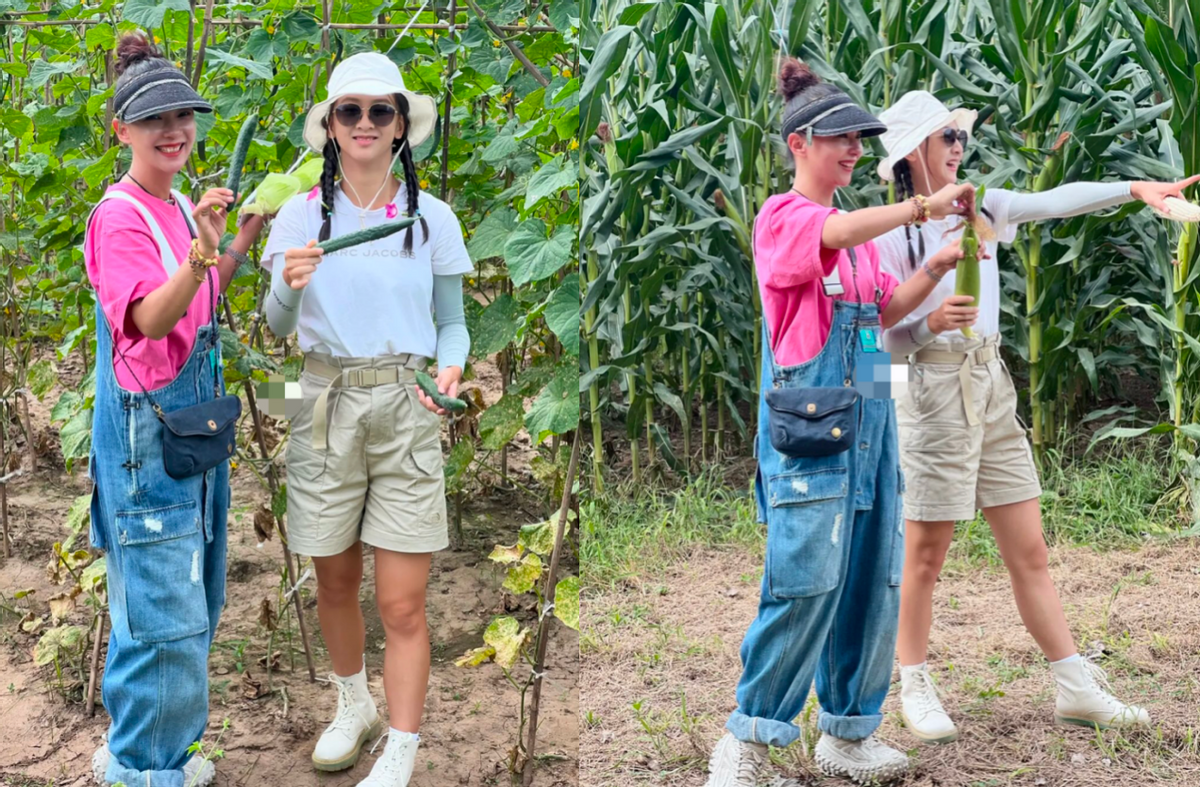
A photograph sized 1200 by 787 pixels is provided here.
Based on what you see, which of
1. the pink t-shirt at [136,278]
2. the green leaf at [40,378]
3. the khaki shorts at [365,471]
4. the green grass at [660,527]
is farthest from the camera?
the green leaf at [40,378]

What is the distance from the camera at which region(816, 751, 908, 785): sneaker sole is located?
2613 millimetres

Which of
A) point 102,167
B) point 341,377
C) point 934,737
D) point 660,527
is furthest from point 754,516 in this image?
point 102,167

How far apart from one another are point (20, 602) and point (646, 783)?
2.20 metres

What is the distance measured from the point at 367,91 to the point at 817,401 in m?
1.10

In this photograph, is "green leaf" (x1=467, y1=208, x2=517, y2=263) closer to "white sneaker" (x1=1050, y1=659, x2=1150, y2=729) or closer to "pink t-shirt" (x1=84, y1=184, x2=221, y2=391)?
"pink t-shirt" (x1=84, y1=184, x2=221, y2=391)

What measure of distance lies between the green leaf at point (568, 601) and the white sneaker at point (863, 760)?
62 centimetres

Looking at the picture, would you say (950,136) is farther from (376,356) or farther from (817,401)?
(376,356)

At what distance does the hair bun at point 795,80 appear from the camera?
2.36 metres

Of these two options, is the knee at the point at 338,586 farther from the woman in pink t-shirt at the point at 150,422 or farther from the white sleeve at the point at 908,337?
the white sleeve at the point at 908,337

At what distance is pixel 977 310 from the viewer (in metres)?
2.42

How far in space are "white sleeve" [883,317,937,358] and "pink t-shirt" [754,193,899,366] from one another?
0.13 meters

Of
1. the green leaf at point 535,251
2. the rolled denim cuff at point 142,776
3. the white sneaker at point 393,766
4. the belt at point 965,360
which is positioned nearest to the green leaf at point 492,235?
the green leaf at point 535,251

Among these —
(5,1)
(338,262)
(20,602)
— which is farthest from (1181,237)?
(20,602)

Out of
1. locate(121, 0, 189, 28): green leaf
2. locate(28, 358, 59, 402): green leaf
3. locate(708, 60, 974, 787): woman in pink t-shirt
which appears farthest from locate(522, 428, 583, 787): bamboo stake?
locate(28, 358, 59, 402): green leaf
